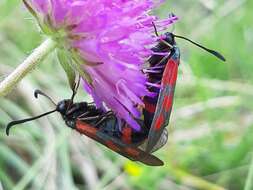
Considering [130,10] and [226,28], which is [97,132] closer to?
[130,10]

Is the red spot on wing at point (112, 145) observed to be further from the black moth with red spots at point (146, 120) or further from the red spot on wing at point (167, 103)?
the red spot on wing at point (167, 103)

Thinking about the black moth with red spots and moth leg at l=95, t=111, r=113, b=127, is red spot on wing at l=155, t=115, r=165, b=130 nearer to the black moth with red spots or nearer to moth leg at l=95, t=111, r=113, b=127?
the black moth with red spots

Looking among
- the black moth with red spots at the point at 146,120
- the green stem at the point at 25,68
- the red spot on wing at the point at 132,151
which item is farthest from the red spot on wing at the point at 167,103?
the green stem at the point at 25,68

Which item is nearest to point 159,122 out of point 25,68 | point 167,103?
point 167,103

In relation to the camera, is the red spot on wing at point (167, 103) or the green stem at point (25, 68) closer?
the green stem at point (25, 68)

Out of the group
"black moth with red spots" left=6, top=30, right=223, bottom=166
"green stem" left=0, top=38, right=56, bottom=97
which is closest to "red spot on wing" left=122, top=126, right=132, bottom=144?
"black moth with red spots" left=6, top=30, right=223, bottom=166

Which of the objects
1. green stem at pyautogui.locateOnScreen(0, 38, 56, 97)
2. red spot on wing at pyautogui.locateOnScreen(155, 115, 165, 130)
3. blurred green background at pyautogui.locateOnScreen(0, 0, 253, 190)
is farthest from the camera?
blurred green background at pyautogui.locateOnScreen(0, 0, 253, 190)
